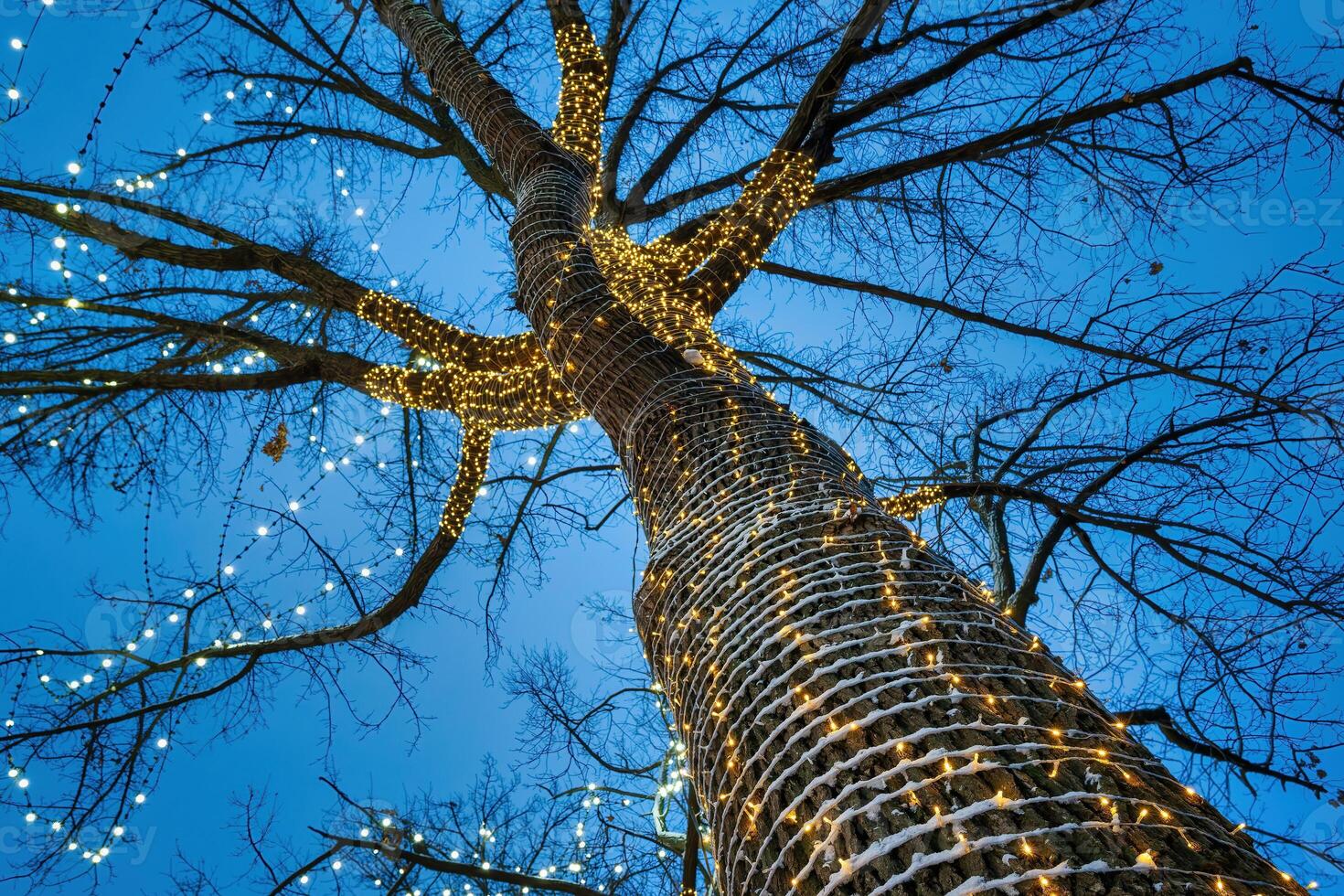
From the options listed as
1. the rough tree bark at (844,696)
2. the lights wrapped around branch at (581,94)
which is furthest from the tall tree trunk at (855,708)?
the lights wrapped around branch at (581,94)

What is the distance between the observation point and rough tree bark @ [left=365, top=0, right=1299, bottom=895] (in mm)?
871

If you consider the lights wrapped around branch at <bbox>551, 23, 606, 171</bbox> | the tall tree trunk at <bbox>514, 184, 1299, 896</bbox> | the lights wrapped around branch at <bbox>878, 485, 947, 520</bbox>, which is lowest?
the tall tree trunk at <bbox>514, 184, 1299, 896</bbox>

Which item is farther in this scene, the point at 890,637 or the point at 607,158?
the point at 607,158

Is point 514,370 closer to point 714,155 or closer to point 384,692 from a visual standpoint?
point 714,155

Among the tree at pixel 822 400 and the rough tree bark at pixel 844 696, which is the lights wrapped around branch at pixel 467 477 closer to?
the tree at pixel 822 400

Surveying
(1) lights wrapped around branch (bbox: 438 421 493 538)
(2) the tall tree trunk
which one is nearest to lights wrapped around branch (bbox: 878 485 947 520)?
(2) the tall tree trunk

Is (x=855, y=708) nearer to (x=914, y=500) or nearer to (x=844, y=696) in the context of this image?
(x=844, y=696)

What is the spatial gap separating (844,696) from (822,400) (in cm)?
341

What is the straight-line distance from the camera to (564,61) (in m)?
3.84

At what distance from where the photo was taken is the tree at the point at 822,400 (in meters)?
1.07

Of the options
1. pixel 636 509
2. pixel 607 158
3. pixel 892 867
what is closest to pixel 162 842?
pixel 607 158

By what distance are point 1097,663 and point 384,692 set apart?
18431 millimetres

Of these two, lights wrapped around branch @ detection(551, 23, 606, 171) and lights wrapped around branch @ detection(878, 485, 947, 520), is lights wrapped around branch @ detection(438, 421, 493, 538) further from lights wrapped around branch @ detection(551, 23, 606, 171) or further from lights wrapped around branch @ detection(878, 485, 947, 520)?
lights wrapped around branch @ detection(878, 485, 947, 520)

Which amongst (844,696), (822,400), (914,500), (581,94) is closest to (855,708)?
(844,696)
